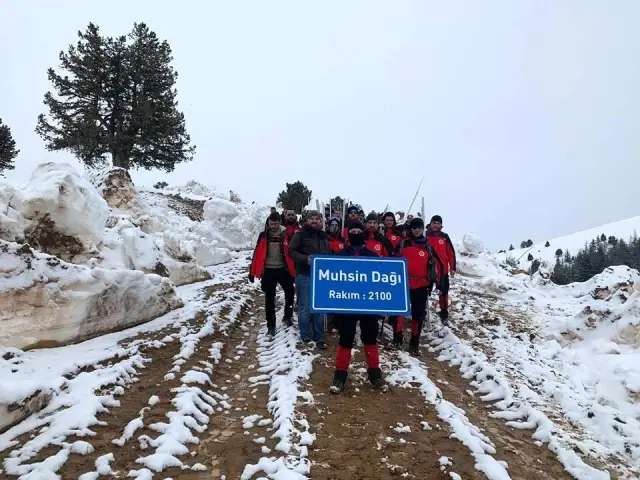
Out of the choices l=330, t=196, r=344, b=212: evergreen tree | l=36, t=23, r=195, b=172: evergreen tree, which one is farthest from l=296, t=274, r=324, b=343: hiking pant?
l=36, t=23, r=195, b=172: evergreen tree

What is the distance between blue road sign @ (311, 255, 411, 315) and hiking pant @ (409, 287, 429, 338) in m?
1.26

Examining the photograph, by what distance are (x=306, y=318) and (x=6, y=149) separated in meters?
25.1

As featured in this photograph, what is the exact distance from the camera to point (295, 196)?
31719mm

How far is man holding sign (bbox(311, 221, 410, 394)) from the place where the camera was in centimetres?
532

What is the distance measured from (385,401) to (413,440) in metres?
0.87

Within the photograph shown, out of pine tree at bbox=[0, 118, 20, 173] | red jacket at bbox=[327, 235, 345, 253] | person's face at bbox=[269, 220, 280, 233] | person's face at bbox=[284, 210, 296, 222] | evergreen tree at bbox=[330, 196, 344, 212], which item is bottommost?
red jacket at bbox=[327, 235, 345, 253]

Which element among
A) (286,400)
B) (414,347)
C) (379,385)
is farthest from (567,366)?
A: (286,400)

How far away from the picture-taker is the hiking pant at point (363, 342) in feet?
17.1

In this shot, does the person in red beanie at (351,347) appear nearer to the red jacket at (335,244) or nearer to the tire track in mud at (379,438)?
the tire track in mud at (379,438)

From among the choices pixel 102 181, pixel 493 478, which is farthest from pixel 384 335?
pixel 102 181

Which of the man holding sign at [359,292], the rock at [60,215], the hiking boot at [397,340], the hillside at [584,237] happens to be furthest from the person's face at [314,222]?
the hillside at [584,237]

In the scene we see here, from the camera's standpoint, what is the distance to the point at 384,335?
7.88 meters

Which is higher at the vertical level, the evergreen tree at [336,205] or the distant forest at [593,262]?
the evergreen tree at [336,205]

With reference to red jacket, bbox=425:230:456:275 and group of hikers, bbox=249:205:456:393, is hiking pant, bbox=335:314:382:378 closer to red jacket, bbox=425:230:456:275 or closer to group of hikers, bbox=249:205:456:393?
group of hikers, bbox=249:205:456:393
